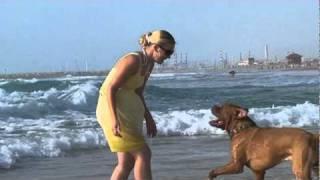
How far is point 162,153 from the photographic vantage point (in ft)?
38.2

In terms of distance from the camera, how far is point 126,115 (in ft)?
19.0

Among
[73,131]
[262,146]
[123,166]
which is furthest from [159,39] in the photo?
[73,131]

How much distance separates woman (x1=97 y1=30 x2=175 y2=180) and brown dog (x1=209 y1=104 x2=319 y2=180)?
3.81 feet

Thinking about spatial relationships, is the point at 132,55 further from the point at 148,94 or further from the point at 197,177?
the point at 148,94

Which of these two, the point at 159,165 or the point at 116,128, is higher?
the point at 116,128

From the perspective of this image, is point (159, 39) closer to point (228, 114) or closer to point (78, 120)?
point (228, 114)

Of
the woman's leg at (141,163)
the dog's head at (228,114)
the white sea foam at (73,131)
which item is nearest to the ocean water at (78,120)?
the white sea foam at (73,131)

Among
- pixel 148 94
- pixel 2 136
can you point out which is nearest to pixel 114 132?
pixel 2 136

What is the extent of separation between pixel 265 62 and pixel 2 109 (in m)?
90.3

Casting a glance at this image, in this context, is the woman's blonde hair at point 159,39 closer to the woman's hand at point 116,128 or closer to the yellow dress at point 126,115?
the yellow dress at point 126,115

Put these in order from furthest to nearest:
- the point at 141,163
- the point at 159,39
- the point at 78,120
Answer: the point at 78,120, the point at 141,163, the point at 159,39

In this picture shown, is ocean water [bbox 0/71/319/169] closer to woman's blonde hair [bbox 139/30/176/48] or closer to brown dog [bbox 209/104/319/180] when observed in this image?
brown dog [bbox 209/104/319/180]

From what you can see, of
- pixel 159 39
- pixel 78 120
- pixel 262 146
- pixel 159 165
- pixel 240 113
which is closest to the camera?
pixel 159 39

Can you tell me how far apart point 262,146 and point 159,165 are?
145 inches
